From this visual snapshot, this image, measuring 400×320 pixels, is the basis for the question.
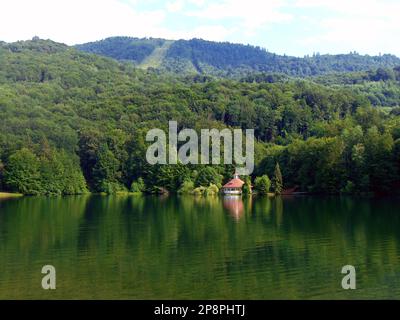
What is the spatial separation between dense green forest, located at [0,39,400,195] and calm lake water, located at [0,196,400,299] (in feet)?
116

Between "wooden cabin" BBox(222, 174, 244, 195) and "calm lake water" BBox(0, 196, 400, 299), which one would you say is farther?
"wooden cabin" BBox(222, 174, 244, 195)

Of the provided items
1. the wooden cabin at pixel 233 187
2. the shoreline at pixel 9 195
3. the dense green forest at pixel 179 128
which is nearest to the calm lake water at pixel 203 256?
the dense green forest at pixel 179 128

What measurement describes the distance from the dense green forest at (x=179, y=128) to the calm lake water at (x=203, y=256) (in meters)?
35.2

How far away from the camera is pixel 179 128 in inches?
5217

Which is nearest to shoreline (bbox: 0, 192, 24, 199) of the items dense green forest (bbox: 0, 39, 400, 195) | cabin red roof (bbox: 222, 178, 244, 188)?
dense green forest (bbox: 0, 39, 400, 195)

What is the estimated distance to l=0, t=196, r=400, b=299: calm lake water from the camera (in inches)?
928

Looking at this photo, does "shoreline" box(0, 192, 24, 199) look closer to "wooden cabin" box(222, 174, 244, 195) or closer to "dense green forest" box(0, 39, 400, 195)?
"dense green forest" box(0, 39, 400, 195)

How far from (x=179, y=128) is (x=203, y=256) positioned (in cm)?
10221

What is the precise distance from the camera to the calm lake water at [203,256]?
23.6 meters
